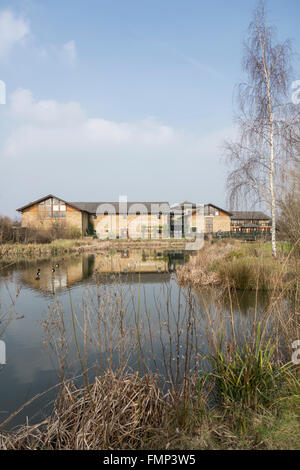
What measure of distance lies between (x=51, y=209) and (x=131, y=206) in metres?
12.8

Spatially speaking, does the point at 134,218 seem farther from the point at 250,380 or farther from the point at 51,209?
the point at 250,380

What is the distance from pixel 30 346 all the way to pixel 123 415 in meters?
3.19

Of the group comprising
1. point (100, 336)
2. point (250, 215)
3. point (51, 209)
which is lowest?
point (100, 336)

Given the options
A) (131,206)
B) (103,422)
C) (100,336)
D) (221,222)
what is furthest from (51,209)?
(103,422)

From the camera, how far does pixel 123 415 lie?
2.82m

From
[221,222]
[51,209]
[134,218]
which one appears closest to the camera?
[51,209]

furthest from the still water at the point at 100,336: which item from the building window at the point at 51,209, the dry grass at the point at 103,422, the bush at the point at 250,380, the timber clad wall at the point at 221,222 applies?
the timber clad wall at the point at 221,222

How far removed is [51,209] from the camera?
41.2 m

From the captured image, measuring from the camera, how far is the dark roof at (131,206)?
156ft

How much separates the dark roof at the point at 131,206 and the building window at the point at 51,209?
18.6 feet
